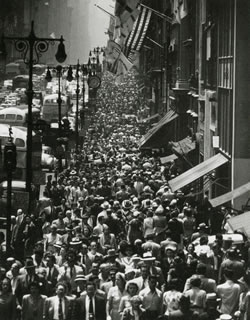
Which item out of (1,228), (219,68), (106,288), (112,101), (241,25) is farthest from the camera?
(112,101)

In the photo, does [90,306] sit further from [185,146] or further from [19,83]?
[19,83]

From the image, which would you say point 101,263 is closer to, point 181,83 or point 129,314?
point 129,314

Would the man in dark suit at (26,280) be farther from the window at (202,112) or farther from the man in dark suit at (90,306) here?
the window at (202,112)

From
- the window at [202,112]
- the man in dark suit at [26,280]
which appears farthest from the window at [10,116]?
the man in dark suit at [26,280]

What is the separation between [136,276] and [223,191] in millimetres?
17233

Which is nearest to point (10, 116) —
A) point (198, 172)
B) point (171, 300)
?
point (198, 172)

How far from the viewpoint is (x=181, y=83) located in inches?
2021

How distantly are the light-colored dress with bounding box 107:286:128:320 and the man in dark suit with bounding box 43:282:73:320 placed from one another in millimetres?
687

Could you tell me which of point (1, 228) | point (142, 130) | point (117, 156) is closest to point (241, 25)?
point (1, 228)

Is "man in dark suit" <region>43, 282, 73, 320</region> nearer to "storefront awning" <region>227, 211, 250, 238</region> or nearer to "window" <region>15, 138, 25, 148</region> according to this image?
"storefront awning" <region>227, 211, 250, 238</region>

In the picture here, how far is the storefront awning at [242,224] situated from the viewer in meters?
19.6

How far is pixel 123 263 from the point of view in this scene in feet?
59.5

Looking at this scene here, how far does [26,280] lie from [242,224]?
5575 mm

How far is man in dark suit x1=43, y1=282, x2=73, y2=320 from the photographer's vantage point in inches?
566
